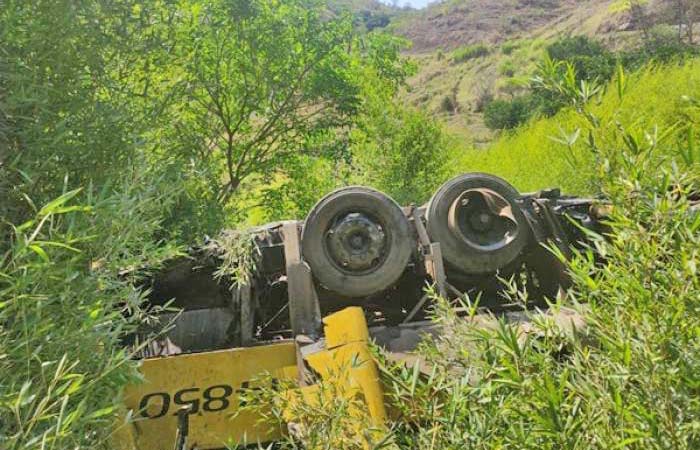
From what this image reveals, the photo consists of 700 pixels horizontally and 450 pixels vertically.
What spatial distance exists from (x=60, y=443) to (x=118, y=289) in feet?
2.73

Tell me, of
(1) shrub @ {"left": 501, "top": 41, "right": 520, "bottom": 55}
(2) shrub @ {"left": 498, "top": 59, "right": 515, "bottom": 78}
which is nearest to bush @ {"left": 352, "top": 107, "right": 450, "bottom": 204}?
(2) shrub @ {"left": 498, "top": 59, "right": 515, "bottom": 78}

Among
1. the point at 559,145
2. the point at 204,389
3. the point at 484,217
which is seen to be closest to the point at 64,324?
the point at 204,389

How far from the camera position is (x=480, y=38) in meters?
80.9

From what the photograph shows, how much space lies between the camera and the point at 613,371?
158 cm

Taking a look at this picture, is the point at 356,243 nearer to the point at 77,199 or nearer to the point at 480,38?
the point at 77,199

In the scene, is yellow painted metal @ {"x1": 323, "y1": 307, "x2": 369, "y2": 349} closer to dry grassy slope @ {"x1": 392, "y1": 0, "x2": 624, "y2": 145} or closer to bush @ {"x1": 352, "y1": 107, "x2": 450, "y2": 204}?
bush @ {"x1": 352, "y1": 107, "x2": 450, "y2": 204}

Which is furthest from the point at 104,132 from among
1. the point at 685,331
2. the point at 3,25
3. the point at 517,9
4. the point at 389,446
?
the point at 517,9

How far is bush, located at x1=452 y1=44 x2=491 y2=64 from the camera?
70.8m

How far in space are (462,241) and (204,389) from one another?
90.0 inches

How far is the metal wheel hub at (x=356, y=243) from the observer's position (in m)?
5.05

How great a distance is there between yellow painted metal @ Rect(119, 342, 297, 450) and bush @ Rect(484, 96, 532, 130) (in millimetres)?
34033

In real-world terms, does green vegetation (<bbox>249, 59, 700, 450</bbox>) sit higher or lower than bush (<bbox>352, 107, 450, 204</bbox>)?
higher

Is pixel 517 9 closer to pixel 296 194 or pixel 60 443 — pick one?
pixel 296 194

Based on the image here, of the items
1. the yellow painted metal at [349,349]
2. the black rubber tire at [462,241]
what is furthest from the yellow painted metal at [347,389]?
the black rubber tire at [462,241]
